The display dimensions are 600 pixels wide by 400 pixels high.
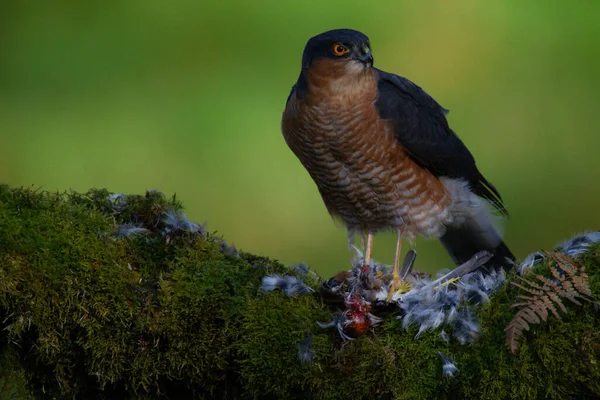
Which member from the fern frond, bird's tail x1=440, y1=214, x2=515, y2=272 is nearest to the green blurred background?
bird's tail x1=440, y1=214, x2=515, y2=272

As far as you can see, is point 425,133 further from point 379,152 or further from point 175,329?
point 175,329

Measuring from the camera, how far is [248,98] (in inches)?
252

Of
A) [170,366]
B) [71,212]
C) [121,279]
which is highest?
[71,212]

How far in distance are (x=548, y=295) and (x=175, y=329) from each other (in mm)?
1089

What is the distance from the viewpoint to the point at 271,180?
20.3 feet

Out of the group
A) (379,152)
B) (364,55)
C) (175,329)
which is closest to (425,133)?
(379,152)

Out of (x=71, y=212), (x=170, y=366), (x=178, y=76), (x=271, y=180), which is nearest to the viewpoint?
(x=170, y=366)

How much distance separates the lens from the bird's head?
11.9ft

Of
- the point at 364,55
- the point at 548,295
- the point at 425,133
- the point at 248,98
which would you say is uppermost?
the point at 248,98

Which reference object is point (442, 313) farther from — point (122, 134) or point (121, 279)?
point (122, 134)

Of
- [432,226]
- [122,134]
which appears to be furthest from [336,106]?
[122,134]

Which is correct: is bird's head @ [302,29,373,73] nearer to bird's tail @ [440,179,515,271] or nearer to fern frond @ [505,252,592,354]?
bird's tail @ [440,179,515,271]

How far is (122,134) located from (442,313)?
170 inches

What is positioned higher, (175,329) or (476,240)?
(476,240)
